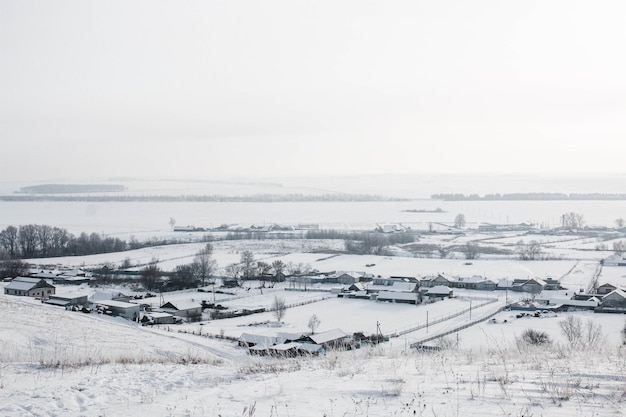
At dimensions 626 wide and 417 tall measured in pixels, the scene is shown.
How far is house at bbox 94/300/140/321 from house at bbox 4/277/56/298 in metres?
6.42

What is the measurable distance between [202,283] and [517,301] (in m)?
18.8

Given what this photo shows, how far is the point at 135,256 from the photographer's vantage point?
1857 inches

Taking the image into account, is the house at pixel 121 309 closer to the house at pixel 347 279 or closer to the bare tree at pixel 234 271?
the bare tree at pixel 234 271

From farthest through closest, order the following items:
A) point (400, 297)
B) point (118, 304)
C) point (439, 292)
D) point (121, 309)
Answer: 1. point (439, 292)
2. point (400, 297)
3. point (118, 304)
4. point (121, 309)

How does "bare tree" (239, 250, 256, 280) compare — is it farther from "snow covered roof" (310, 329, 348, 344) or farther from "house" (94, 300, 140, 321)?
"snow covered roof" (310, 329, 348, 344)

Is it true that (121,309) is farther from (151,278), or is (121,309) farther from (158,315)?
(151,278)

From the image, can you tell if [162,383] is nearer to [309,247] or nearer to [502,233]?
[309,247]

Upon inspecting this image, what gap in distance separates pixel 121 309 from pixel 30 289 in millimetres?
8164

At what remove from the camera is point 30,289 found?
94.7ft

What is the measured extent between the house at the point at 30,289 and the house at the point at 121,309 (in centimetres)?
642

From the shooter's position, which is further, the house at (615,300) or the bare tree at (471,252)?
the bare tree at (471,252)

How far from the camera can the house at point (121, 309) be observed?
77.3 ft

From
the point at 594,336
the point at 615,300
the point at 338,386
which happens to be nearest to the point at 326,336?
the point at 594,336

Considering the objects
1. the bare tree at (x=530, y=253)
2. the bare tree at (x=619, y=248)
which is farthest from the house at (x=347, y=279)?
the bare tree at (x=619, y=248)
